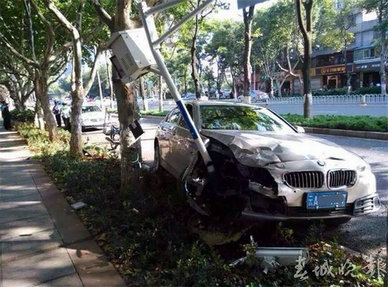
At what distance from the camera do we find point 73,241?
14.3 ft

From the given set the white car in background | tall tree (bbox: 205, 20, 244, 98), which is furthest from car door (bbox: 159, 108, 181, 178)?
tall tree (bbox: 205, 20, 244, 98)

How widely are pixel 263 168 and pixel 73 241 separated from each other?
90.8 inches

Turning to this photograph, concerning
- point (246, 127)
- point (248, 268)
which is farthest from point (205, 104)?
point (248, 268)

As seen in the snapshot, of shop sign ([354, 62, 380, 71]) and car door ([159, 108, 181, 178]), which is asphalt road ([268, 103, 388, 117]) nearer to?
car door ([159, 108, 181, 178])

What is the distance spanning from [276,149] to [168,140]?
300cm

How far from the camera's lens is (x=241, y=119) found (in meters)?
5.86

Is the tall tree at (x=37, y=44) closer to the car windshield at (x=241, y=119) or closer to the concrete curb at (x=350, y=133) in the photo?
the car windshield at (x=241, y=119)

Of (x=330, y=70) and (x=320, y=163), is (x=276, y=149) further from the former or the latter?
(x=330, y=70)

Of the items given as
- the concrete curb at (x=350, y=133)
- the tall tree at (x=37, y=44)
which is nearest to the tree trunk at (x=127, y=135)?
the tall tree at (x=37, y=44)

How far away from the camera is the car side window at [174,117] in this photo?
702 centimetres

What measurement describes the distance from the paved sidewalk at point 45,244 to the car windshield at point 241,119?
242cm

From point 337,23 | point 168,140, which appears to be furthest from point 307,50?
point 337,23

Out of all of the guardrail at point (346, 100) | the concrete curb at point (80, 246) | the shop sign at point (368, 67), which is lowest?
the concrete curb at point (80, 246)

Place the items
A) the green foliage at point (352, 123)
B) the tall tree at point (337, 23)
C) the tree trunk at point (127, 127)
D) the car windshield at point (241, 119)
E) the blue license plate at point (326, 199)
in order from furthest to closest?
the tall tree at point (337, 23) → the green foliage at point (352, 123) → the car windshield at point (241, 119) → the tree trunk at point (127, 127) → the blue license plate at point (326, 199)
